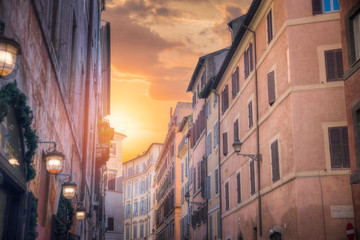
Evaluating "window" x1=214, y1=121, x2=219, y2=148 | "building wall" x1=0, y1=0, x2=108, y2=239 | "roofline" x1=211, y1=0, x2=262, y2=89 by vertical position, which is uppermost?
"roofline" x1=211, y1=0, x2=262, y2=89

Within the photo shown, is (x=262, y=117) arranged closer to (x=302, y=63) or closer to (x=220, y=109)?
(x=302, y=63)

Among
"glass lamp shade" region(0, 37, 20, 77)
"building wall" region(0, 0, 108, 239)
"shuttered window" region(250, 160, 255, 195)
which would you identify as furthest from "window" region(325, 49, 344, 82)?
"glass lamp shade" region(0, 37, 20, 77)

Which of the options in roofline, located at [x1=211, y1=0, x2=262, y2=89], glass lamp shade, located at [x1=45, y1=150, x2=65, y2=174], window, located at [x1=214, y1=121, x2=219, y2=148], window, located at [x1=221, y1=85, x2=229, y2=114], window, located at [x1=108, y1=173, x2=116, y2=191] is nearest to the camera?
glass lamp shade, located at [x1=45, y1=150, x2=65, y2=174]

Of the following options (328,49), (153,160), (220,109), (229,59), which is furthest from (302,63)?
(153,160)

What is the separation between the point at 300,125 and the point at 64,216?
338 inches

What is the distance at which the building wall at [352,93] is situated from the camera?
13.9m

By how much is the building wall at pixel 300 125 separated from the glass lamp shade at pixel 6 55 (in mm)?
13198

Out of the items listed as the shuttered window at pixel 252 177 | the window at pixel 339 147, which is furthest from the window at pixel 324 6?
the shuttered window at pixel 252 177

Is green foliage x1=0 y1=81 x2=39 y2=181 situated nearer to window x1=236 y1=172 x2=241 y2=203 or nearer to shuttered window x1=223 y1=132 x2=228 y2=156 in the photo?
window x1=236 y1=172 x2=241 y2=203

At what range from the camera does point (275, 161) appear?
62.7 feet

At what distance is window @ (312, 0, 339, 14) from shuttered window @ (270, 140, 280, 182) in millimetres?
5142

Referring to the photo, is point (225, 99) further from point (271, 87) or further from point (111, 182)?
point (111, 182)

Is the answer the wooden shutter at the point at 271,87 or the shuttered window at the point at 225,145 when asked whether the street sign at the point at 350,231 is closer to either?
the wooden shutter at the point at 271,87

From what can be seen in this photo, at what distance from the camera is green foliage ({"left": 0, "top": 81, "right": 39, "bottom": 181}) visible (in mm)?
5860
